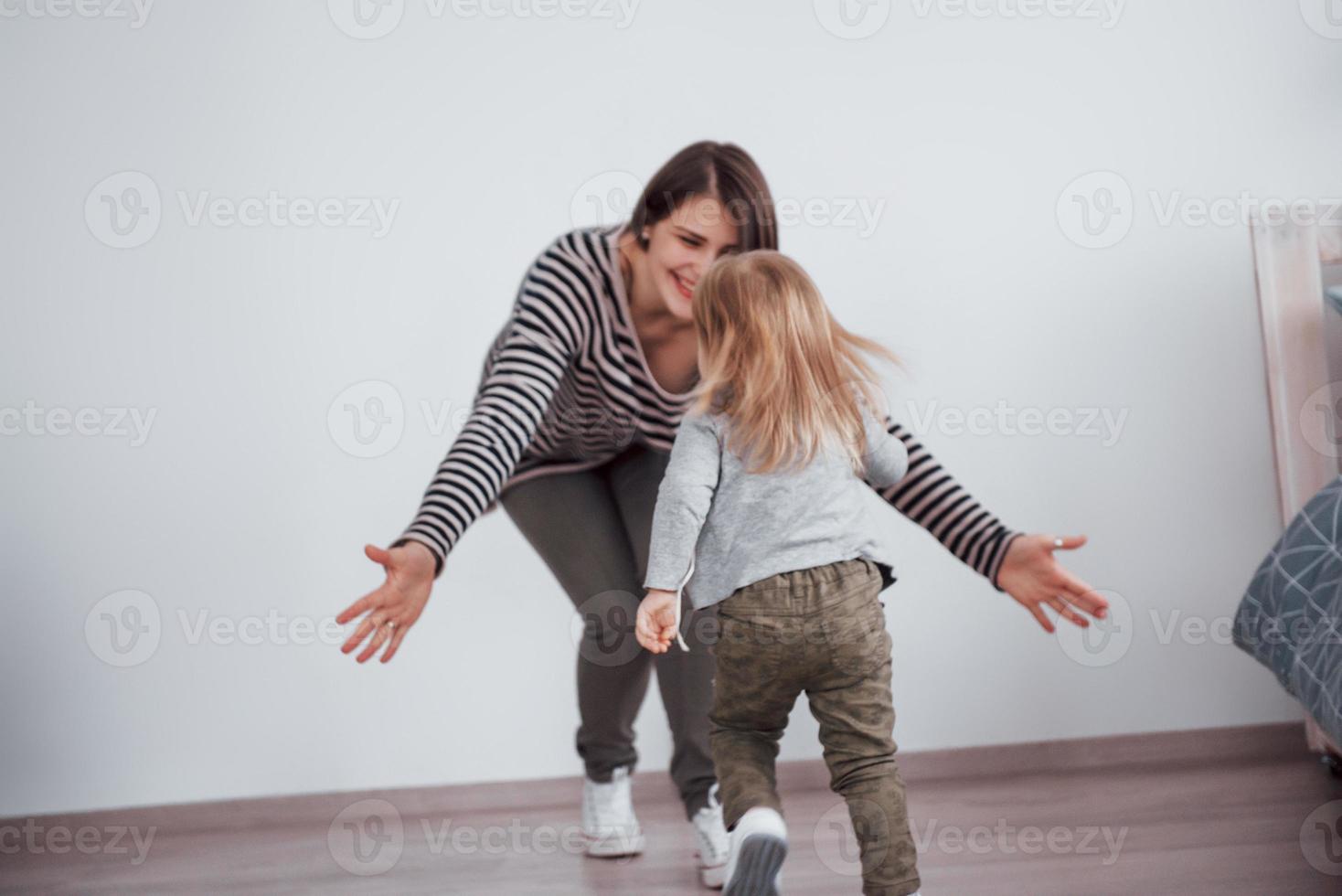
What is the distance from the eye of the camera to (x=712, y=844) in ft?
5.30

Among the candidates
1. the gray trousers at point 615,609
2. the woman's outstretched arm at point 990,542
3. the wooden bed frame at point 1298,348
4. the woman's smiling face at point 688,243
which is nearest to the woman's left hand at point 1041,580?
the woman's outstretched arm at point 990,542

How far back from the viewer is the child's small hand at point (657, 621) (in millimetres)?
1243

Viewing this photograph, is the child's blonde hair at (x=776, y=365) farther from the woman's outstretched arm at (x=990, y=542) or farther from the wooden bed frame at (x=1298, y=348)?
the wooden bed frame at (x=1298, y=348)

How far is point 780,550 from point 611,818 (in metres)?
0.68

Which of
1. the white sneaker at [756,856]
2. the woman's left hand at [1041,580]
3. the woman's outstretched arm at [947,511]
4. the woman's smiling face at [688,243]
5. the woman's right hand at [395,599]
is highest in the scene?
the woman's smiling face at [688,243]

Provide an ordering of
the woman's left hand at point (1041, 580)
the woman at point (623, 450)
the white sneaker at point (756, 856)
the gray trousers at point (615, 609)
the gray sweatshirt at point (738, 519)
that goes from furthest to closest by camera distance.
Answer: the gray trousers at point (615, 609) < the woman at point (623, 450) < the woman's left hand at point (1041, 580) < the gray sweatshirt at point (738, 519) < the white sneaker at point (756, 856)

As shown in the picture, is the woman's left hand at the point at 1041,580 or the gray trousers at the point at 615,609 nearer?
the woman's left hand at the point at 1041,580

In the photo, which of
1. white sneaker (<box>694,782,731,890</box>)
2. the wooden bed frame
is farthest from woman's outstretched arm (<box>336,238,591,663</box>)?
the wooden bed frame

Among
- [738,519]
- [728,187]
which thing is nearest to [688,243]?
[728,187]

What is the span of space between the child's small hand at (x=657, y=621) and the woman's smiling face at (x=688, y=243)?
1.63 feet

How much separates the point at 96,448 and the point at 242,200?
0.52m

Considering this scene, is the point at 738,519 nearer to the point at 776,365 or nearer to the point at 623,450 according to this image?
the point at 776,365

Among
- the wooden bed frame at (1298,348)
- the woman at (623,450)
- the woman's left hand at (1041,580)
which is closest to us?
the woman's left hand at (1041,580)

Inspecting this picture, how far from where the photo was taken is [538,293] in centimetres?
160
